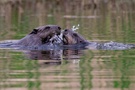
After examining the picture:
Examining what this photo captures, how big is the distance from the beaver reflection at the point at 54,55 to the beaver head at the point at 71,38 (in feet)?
1.74

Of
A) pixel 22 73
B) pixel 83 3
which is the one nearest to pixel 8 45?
pixel 22 73

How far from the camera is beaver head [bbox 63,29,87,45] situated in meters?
11.7

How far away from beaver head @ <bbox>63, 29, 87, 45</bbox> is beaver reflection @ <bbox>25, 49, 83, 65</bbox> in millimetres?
529

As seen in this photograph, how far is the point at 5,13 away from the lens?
22062 mm

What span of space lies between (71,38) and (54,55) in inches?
59.0

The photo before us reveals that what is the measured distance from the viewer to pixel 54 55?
34.1 ft

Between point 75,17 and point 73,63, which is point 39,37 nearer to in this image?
point 73,63

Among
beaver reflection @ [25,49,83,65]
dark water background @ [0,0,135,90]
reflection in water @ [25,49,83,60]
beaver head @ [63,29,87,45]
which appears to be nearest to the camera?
dark water background @ [0,0,135,90]

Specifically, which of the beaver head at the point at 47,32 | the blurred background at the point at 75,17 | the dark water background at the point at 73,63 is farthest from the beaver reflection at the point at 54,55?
the blurred background at the point at 75,17

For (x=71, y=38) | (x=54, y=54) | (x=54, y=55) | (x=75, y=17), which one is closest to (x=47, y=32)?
(x=71, y=38)

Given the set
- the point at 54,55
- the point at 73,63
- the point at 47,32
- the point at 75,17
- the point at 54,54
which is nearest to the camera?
the point at 73,63

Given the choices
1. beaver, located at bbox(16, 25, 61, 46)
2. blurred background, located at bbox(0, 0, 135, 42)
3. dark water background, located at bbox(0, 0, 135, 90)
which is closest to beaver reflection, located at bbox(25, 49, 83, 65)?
dark water background, located at bbox(0, 0, 135, 90)

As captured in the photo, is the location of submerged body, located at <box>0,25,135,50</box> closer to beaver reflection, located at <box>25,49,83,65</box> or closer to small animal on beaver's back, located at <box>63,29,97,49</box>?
small animal on beaver's back, located at <box>63,29,97,49</box>

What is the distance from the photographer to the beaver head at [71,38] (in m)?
11.7
